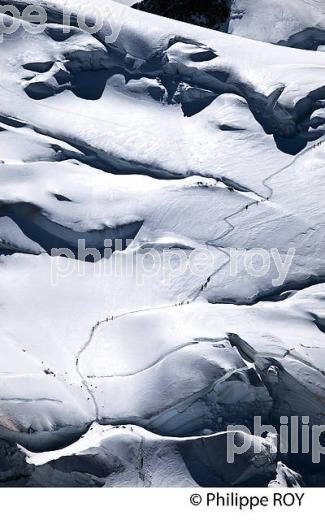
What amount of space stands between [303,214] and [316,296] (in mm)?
960

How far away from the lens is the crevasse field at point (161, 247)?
24.7 ft

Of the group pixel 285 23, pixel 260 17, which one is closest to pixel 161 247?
pixel 285 23

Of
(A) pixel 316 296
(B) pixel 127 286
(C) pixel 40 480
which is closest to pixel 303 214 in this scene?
(A) pixel 316 296

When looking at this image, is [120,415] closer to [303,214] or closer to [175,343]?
[175,343]

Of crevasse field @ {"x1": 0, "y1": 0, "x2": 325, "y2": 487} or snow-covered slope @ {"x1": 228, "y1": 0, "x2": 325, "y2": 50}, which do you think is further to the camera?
snow-covered slope @ {"x1": 228, "y1": 0, "x2": 325, "y2": 50}

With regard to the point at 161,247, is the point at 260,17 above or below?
above

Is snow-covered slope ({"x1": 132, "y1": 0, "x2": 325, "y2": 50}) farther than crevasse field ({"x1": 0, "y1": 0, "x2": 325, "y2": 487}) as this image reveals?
Yes

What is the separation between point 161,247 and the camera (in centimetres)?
877

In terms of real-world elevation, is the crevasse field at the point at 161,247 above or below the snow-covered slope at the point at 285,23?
below

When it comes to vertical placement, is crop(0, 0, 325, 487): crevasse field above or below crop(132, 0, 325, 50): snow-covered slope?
below

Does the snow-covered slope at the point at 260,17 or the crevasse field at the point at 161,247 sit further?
the snow-covered slope at the point at 260,17

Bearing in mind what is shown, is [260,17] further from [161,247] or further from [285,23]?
[161,247]

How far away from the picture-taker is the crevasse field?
7527 mm

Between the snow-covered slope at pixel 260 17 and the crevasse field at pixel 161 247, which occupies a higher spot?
the snow-covered slope at pixel 260 17
